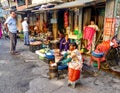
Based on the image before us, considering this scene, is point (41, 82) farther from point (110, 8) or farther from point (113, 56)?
point (110, 8)

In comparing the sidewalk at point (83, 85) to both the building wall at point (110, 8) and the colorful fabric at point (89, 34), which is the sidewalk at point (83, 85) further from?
the colorful fabric at point (89, 34)

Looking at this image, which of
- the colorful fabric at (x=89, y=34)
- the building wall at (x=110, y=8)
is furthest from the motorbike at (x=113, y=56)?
the colorful fabric at (x=89, y=34)

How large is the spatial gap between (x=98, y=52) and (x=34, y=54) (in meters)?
4.36

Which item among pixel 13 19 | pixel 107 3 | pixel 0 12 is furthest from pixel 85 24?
pixel 0 12

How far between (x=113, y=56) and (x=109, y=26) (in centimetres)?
129

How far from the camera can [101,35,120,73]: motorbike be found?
671cm

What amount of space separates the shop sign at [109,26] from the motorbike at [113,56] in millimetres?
325

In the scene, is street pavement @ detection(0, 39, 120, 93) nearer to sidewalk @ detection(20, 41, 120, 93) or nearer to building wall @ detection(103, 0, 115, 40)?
sidewalk @ detection(20, 41, 120, 93)

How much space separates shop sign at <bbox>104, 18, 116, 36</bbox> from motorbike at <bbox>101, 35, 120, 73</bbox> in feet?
1.07

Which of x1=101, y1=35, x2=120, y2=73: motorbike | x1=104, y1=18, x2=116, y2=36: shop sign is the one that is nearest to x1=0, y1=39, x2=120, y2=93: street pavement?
x1=101, y1=35, x2=120, y2=73: motorbike

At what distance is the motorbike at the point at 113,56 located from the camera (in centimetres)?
671

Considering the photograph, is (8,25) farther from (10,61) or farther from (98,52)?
(98,52)

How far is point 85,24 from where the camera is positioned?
30.5 ft

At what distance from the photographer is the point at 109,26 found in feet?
23.8
